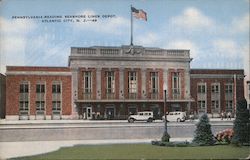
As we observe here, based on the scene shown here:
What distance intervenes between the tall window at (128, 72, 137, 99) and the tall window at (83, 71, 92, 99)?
6.25 feet

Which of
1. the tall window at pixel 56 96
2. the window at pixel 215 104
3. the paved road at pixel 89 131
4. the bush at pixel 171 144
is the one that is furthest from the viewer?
the tall window at pixel 56 96

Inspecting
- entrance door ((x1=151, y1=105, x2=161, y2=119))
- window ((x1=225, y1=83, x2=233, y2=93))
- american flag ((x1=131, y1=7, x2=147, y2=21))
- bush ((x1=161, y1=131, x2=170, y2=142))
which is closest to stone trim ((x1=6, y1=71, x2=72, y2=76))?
entrance door ((x1=151, y1=105, x2=161, y2=119))

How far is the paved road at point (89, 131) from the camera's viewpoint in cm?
1988

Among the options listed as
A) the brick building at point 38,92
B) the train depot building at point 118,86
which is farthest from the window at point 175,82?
the brick building at point 38,92

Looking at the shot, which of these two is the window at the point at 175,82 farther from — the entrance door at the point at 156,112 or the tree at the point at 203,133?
the tree at the point at 203,133

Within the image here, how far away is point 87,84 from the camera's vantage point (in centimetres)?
2394

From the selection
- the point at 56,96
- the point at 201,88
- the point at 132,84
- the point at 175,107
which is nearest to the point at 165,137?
the point at 175,107

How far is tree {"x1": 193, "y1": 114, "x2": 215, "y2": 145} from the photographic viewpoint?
19153 millimetres

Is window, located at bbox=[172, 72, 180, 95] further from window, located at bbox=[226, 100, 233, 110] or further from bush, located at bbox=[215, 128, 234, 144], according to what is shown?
bush, located at bbox=[215, 128, 234, 144]

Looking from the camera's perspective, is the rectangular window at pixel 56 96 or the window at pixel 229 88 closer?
the window at pixel 229 88

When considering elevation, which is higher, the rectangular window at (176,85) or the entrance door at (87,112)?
the rectangular window at (176,85)

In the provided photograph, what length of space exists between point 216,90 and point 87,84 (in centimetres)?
625

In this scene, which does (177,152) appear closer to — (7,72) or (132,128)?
(132,128)

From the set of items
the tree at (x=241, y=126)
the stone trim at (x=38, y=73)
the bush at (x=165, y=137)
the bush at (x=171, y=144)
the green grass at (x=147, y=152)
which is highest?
the stone trim at (x=38, y=73)
